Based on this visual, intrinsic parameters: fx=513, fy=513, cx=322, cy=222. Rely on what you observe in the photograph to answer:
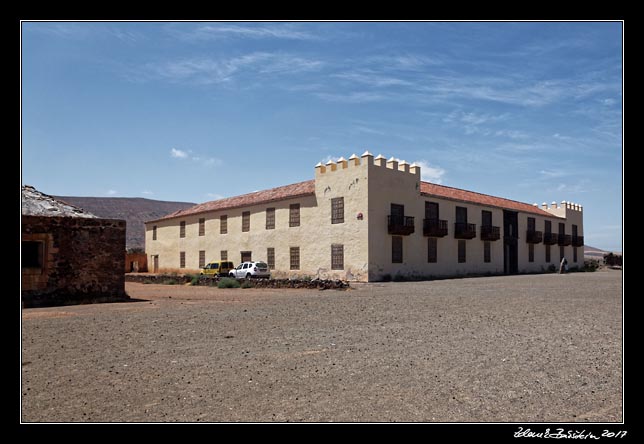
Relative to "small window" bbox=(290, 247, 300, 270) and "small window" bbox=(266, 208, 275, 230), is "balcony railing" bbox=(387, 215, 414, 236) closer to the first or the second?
"small window" bbox=(290, 247, 300, 270)

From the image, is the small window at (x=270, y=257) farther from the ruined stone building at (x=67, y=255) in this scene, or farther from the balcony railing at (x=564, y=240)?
the balcony railing at (x=564, y=240)

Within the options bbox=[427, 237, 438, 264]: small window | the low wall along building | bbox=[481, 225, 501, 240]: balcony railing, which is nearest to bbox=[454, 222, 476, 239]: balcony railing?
the low wall along building

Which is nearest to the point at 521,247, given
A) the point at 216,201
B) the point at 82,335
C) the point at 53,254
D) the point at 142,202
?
the point at 216,201

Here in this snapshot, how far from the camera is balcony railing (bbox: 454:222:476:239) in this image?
3319 cm

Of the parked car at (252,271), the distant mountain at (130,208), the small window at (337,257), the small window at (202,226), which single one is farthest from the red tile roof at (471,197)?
the distant mountain at (130,208)

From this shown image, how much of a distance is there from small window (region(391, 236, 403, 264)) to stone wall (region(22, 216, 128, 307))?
16.4 meters

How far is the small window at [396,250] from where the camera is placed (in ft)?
94.4

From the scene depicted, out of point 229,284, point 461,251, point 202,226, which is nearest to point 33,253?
point 229,284

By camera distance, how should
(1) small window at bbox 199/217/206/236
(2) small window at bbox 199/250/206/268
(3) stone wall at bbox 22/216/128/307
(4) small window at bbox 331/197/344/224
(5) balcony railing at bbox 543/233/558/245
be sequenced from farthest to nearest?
(5) balcony railing at bbox 543/233/558/245, (1) small window at bbox 199/217/206/236, (2) small window at bbox 199/250/206/268, (4) small window at bbox 331/197/344/224, (3) stone wall at bbox 22/216/128/307

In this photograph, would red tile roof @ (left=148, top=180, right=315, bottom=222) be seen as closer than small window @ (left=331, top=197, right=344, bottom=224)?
No

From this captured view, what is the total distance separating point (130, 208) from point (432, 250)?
9722cm

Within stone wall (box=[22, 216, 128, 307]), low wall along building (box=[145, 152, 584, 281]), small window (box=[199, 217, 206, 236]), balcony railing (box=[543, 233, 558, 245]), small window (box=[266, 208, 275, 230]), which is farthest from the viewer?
balcony railing (box=[543, 233, 558, 245])

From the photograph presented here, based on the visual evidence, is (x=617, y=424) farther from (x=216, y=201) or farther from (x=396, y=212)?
(x=216, y=201)

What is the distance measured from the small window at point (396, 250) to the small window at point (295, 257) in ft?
18.9
